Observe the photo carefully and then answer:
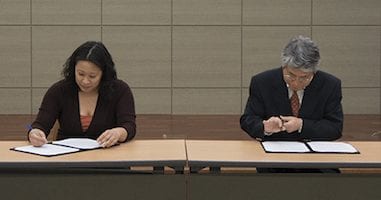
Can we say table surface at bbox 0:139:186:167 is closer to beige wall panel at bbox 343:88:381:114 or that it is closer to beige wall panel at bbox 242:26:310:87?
beige wall panel at bbox 242:26:310:87

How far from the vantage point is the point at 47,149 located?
314 centimetres

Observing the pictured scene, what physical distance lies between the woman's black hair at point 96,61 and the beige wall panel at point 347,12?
208 inches

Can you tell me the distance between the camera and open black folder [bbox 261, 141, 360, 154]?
3135 millimetres

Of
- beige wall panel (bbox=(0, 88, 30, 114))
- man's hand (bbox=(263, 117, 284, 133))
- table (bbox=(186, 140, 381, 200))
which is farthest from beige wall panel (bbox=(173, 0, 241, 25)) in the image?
table (bbox=(186, 140, 381, 200))

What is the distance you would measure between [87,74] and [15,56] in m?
5.20

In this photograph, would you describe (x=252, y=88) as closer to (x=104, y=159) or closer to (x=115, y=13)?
(x=104, y=159)

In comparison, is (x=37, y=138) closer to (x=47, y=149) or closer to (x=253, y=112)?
(x=47, y=149)

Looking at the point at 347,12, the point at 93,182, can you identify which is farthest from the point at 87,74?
the point at 347,12

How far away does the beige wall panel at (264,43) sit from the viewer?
27.8 ft

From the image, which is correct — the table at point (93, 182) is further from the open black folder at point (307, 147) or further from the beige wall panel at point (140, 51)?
the beige wall panel at point (140, 51)

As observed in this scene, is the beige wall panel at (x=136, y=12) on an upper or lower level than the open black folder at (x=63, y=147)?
upper

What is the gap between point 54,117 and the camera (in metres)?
3.65

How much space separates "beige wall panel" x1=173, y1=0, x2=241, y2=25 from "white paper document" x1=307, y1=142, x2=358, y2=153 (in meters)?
5.27

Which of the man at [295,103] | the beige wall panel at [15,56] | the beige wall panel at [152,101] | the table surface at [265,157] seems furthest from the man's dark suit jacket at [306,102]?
the beige wall panel at [15,56]
